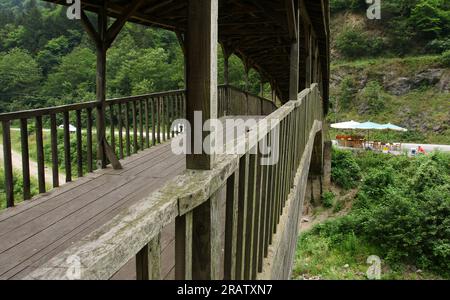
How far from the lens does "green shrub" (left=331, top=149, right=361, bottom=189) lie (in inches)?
820

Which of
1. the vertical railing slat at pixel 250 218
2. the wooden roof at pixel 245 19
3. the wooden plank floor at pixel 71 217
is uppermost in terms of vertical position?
the wooden roof at pixel 245 19

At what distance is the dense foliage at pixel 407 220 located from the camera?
13117mm

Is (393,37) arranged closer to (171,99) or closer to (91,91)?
(91,91)

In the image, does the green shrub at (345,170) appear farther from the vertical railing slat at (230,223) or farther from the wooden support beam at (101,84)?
the vertical railing slat at (230,223)

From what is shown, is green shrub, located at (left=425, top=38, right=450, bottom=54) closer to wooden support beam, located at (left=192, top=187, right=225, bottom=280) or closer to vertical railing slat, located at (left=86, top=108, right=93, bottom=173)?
vertical railing slat, located at (left=86, top=108, right=93, bottom=173)

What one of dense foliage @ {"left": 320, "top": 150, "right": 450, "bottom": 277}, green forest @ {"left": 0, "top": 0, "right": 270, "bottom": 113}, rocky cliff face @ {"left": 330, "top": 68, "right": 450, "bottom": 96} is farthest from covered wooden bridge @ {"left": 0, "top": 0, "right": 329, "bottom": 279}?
rocky cliff face @ {"left": 330, "top": 68, "right": 450, "bottom": 96}

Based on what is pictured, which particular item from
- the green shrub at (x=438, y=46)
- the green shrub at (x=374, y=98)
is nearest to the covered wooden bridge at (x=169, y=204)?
the green shrub at (x=374, y=98)

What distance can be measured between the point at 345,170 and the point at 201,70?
21.0 m

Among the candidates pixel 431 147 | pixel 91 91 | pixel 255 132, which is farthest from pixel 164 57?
pixel 255 132

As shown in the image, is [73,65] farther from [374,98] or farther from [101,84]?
[101,84]

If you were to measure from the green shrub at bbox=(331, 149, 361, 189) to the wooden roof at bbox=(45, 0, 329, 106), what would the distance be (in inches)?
290

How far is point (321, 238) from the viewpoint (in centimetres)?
1467

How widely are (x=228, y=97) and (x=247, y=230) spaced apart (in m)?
10.1

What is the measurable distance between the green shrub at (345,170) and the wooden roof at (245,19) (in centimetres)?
738
